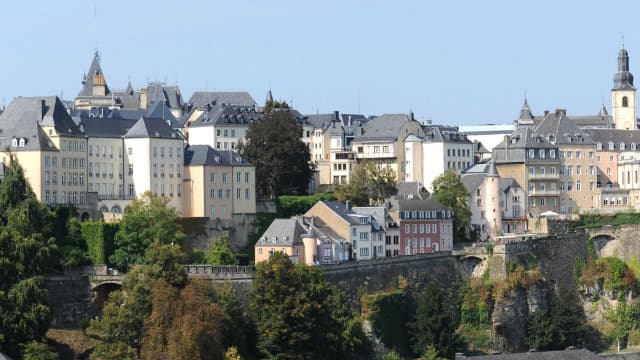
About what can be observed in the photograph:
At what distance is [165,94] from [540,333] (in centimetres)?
4388

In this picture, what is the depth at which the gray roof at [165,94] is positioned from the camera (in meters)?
138

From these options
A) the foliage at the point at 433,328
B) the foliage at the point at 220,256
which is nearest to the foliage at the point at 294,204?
the foliage at the point at 220,256

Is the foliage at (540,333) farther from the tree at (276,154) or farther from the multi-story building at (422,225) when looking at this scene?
the tree at (276,154)

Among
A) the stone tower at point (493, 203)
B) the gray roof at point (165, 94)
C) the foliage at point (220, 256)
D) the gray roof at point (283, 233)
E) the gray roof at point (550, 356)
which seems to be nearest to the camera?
the gray roof at point (550, 356)

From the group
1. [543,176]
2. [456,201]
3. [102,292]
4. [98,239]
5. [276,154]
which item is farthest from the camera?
[543,176]

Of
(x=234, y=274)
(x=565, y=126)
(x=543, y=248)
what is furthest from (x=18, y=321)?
(x=565, y=126)

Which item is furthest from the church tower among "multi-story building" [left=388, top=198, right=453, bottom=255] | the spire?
"multi-story building" [left=388, top=198, right=453, bottom=255]

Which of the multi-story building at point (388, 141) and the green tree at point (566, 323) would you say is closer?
the green tree at point (566, 323)

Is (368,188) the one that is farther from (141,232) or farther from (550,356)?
(550,356)

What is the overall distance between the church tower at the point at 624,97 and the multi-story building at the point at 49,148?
194 ft

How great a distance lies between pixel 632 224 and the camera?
119 meters

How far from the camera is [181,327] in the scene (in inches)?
3310

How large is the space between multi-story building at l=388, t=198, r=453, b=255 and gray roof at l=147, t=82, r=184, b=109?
1173 inches

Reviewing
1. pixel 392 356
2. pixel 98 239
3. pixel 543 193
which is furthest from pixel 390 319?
pixel 543 193
